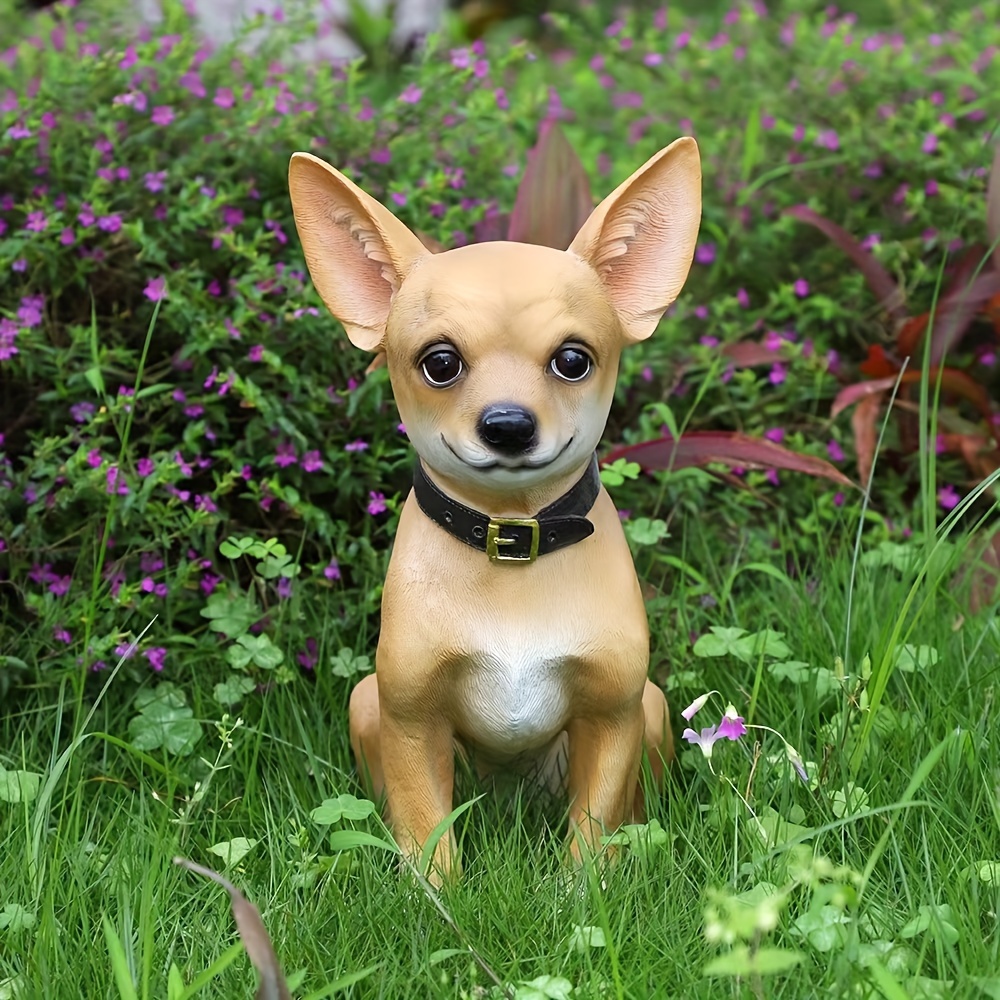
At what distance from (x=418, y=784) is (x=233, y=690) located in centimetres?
61

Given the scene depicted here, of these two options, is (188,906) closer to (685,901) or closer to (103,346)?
(685,901)

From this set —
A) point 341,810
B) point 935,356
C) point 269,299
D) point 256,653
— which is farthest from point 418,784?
point 935,356

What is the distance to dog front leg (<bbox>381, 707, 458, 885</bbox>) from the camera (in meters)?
1.85

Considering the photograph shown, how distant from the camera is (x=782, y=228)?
11.0ft

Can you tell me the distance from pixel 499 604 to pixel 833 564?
3.68 feet

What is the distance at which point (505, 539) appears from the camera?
1771 mm

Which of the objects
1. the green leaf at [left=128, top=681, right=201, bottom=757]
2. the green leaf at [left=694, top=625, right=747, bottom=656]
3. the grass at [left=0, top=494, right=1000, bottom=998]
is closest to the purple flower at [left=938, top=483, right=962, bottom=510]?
the grass at [left=0, top=494, right=1000, bottom=998]

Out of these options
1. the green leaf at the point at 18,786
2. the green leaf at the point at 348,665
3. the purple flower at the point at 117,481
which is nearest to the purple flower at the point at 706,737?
the green leaf at the point at 348,665

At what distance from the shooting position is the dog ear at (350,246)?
5.90 ft

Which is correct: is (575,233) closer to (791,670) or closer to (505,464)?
(791,670)

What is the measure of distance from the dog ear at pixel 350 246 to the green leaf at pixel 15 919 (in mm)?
947

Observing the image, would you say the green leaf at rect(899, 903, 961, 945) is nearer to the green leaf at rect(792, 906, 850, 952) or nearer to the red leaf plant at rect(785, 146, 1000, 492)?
the green leaf at rect(792, 906, 850, 952)

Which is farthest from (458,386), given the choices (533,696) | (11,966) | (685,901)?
(11,966)

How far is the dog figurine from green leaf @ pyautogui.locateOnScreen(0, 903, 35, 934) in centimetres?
53
